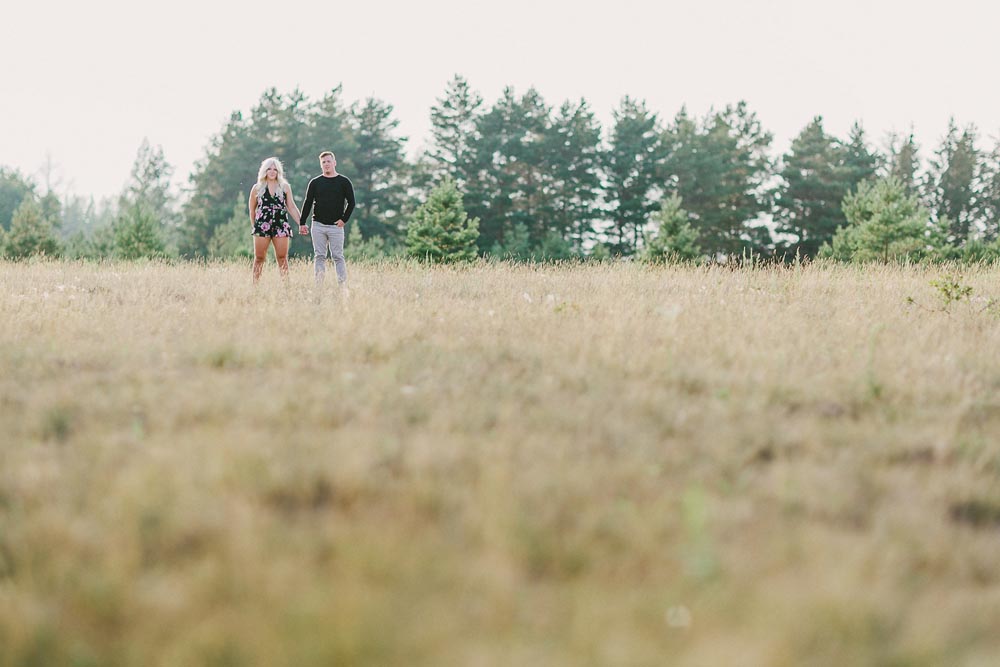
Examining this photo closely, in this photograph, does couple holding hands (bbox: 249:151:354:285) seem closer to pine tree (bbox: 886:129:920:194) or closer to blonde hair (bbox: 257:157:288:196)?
blonde hair (bbox: 257:157:288:196)

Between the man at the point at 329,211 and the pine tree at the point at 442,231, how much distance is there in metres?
18.8

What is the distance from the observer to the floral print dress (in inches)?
399

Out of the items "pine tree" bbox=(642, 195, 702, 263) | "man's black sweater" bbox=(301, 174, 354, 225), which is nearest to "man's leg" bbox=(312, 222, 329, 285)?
"man's black sweater" bbox=(301, 174, 354, 225)

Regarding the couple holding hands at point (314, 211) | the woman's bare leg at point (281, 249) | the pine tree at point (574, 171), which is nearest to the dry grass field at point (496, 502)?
the couple holding hands at point (314, 211)

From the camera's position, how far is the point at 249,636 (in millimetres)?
1942

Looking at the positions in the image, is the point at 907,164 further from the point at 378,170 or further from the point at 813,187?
the point at 378,170

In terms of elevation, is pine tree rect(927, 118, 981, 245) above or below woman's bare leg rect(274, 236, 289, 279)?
above

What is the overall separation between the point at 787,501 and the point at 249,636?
6.77ft

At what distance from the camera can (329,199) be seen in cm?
991

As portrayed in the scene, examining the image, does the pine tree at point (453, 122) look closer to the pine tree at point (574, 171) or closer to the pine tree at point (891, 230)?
the pine tree at point (574, 171)

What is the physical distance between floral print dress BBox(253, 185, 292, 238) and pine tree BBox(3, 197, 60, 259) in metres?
26.5

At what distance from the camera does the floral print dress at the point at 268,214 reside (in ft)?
33.3

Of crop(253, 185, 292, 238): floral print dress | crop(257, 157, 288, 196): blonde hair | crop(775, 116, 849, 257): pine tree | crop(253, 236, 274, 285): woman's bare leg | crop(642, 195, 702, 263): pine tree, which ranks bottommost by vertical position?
crop(253, 236, 274, 285): woman's bare leg

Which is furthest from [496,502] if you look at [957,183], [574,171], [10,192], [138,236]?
[10,192]
